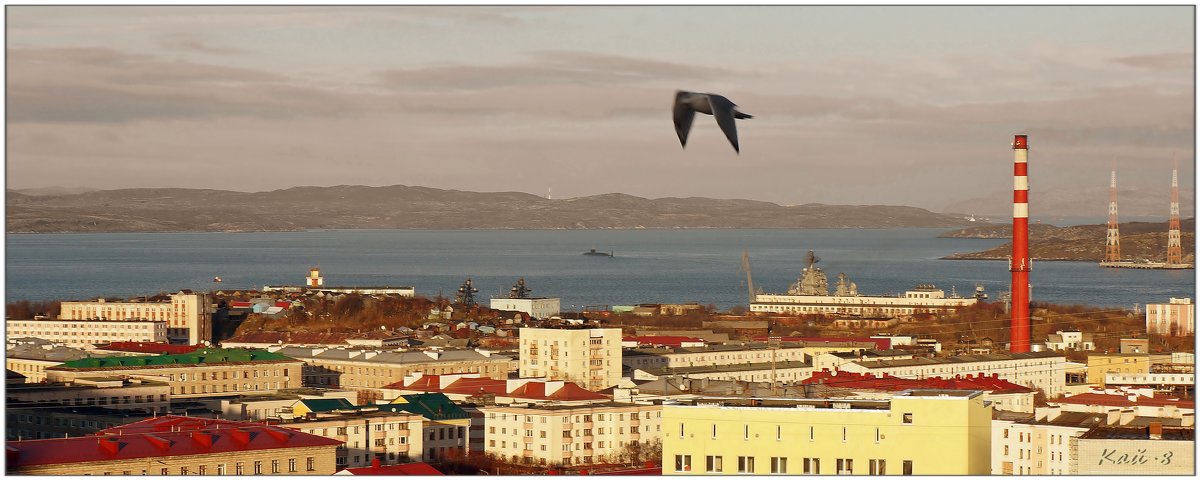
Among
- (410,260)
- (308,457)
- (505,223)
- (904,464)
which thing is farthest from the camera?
(505,223)

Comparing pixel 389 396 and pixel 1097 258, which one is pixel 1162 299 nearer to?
pixel 389 396

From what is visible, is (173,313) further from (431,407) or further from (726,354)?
(431,407)

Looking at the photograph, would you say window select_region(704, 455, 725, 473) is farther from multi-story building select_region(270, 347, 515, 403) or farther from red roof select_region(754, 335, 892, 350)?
red roof select_region(754, 335, 892, 350)

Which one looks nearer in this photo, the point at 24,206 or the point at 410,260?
the point at 410,260

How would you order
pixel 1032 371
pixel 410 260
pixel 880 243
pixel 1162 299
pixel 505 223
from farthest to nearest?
1. pixel 505 223
2. pixel 880 243
3. pixel 410 260
4. pixel 1162 299
5. pixel 1032 371

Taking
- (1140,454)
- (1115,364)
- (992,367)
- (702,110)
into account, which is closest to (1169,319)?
(1115,364)

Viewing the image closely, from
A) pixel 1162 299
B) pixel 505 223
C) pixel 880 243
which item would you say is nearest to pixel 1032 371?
pixel 1162 299

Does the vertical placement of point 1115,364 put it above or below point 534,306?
below
